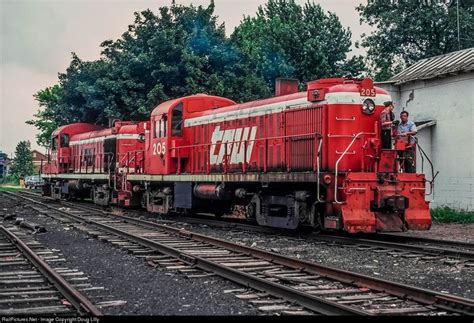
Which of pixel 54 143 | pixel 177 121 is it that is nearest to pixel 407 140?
pixel 177 121

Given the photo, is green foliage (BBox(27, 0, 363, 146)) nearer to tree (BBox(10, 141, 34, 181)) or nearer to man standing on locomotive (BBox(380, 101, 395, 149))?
man standing on locomotive (BBox(380, 101, 395, 149))

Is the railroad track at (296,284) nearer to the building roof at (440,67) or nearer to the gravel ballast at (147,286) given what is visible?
the gravel ballast at (147,286)

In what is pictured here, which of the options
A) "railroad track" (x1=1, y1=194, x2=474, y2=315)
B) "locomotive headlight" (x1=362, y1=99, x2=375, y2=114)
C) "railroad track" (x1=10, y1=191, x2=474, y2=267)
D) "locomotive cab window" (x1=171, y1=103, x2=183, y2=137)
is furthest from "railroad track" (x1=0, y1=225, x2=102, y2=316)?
"locomotive cab window" (x1=171, y1=103, x2=183, y2=137)

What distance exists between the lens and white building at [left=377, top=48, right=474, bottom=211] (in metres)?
18.1

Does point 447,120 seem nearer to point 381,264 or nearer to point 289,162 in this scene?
point 289,162

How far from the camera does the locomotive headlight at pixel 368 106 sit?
12412 millimetres

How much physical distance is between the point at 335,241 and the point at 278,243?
120 centimetres

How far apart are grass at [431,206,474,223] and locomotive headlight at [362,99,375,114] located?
657 cm

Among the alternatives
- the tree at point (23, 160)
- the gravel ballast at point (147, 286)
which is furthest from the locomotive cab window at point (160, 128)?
the tree at point (23, 160)

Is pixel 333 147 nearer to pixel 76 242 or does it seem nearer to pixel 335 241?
pixel 335 241

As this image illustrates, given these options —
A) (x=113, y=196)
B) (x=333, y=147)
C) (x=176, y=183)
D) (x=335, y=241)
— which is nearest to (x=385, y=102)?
(x=333, y=147)

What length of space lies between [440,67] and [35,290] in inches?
665

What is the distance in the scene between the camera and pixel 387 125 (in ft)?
40.3

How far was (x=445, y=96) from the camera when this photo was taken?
63.0 ft
